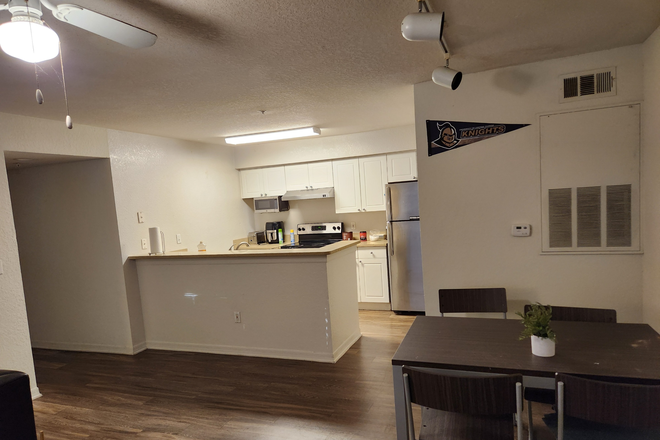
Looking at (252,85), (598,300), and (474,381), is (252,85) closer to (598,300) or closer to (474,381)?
(474,381)

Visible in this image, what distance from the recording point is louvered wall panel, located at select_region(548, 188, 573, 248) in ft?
9.58

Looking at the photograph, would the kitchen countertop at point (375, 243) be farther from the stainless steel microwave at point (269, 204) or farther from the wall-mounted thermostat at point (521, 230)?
the wall-mounted thermostat at point (521, 230)

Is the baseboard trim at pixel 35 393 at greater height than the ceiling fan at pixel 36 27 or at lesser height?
lesser

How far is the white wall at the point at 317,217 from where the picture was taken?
590cm

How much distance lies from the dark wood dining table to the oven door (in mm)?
4047

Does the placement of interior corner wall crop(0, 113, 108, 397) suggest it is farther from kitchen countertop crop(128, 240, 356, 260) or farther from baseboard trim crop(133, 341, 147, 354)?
kitchen countertop crop(128, 240, 356, 260)

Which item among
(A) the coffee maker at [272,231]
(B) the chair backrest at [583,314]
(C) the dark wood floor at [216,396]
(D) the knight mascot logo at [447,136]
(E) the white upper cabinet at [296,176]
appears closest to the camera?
(B) the chair backrest at [583,314]

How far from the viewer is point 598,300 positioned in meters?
2.90

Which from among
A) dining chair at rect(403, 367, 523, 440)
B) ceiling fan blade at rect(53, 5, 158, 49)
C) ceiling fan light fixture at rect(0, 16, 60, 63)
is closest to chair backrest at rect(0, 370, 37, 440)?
ceiling fan light fixture at rect(0, 16, 60, 63)

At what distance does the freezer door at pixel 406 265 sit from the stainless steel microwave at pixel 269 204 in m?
1.86

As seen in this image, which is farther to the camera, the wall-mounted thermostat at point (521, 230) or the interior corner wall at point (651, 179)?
the wall-mounted thermostat at point (521, 230)

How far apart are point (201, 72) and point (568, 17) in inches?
85.6

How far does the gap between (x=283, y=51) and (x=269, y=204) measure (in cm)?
383

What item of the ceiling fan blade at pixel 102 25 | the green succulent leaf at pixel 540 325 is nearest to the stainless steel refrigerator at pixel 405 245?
the green succulent leaf at pixel 540 325
